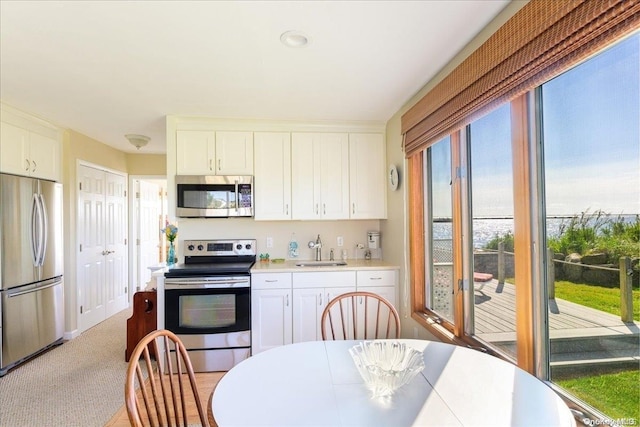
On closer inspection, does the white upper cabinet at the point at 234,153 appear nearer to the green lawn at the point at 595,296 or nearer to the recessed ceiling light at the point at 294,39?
the recessed ceiling light at the point at 294,39

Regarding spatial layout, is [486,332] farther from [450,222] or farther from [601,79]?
[601,79]

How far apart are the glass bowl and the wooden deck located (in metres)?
0.65

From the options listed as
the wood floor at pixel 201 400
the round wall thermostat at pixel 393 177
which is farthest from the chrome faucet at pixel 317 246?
the wood floor at pixel 201 400

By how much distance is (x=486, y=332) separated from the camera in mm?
1979

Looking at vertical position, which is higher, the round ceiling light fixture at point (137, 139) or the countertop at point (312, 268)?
the round ceiling light fixture at point (137, 139)

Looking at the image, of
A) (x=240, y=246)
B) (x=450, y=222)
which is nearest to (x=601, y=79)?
(x=450, y=222)

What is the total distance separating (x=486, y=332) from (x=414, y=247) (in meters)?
0.95

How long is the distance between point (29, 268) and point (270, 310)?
7.72 feet

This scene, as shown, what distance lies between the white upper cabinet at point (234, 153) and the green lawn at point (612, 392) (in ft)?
9.51

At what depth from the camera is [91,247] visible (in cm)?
413

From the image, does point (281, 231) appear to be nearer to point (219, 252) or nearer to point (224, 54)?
point (219, 252)

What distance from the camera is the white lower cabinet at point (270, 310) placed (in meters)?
2.97

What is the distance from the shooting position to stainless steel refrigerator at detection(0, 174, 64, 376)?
291 centimetres

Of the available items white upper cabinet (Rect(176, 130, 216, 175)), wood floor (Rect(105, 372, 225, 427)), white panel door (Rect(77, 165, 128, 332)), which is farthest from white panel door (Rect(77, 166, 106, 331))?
wood floor (Rect(105, 372, 225, 427))
